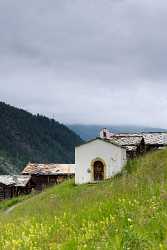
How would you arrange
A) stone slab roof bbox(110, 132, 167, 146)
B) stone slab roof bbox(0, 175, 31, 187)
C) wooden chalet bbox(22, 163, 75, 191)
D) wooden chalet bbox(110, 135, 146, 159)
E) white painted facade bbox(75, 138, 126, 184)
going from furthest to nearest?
stone slab roof bbox(0, 175, 31, 187)
wooden chalet bbox(22, 163, 75, 191)
stone slab roof bbox(110, 132, 167, 146)
wooden chalet bbox(110, 135, 146, 159)
white painted facade bbox(75, 138, 126, 184)

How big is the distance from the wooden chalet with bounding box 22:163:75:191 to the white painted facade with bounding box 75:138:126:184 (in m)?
21.9

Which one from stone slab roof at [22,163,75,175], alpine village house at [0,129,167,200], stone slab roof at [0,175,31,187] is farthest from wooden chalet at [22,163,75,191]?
alpine village house at [0,129,167,200]

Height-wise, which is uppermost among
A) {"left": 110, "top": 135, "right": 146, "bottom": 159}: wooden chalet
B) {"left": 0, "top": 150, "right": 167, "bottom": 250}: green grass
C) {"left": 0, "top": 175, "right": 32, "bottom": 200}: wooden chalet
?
{"left": 110, "top": 135, "right": 146, "bottom": 159}: wooden chalet

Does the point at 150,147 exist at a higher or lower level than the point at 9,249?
higher

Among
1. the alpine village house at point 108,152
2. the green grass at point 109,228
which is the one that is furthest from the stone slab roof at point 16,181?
the green grass at point 109,228

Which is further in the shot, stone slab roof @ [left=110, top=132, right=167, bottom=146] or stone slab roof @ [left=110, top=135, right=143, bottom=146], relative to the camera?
stone slab roof @ [left=110, top=132, right=167, bottom=146]

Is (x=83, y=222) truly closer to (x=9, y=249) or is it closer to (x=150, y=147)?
(x=9, y=249)

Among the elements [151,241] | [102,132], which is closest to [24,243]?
[151,241]

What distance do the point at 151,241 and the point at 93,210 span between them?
3.01 meters

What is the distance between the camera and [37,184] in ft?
268

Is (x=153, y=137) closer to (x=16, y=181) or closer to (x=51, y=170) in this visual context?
(x=51, y=170)

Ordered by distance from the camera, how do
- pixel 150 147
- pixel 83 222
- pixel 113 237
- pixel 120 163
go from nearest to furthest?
pixel 113 237, pixel 83 222, pixel 120 163, pixel 150 147

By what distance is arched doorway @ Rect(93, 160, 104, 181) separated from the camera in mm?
52281

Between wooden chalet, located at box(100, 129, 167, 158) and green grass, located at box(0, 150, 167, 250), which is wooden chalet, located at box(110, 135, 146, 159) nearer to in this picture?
wooden chalet, located at box(100, 129, 167, 158)
